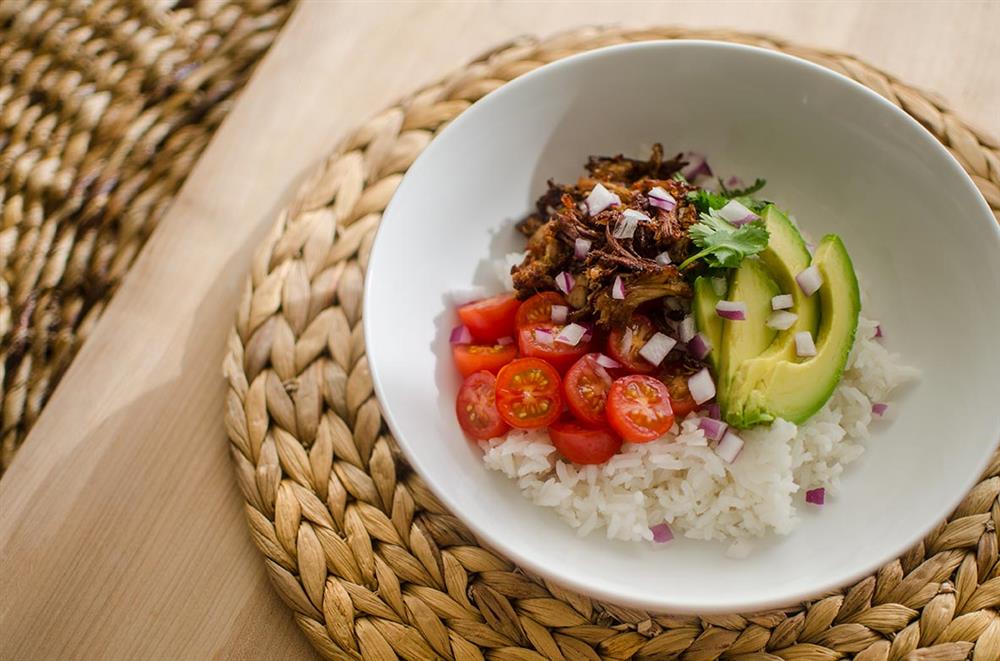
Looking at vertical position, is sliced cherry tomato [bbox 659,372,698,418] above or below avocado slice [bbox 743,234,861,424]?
below

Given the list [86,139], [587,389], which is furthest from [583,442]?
[86,139]

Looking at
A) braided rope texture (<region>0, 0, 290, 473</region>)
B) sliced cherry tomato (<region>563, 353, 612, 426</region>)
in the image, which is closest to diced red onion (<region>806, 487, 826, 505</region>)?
sliced cherry tomato (<region>563, 353, 612, 426</region>)

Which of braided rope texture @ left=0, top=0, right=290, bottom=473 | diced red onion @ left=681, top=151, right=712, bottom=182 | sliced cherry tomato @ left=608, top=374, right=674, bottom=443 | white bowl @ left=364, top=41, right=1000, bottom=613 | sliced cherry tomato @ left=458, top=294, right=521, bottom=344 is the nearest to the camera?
white bowl @ left=364, top=41, right=1000, bottom=613

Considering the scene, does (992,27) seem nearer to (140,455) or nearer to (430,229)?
(430,229)

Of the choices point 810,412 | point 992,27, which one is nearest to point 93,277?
point 810,412

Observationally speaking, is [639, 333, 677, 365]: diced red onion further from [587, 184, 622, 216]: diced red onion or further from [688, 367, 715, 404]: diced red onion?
[587, 184, 622, 216]: diced red onion

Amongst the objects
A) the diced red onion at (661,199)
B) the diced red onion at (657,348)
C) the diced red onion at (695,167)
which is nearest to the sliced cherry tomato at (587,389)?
the diced red onion at (657,348)

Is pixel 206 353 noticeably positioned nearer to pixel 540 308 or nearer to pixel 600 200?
pixel 540 308
